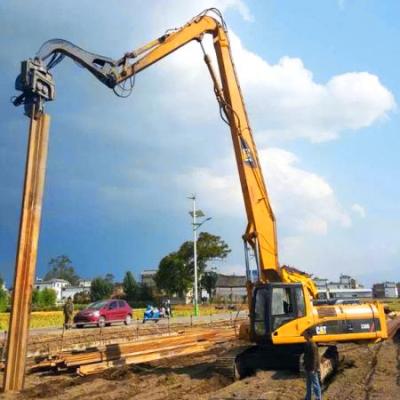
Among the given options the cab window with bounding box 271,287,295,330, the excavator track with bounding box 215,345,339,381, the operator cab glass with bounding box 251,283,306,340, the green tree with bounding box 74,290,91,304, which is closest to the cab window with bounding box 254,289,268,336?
the operator cab glass with bounding box 251,283,306,340

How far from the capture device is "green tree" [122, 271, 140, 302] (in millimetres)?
74688

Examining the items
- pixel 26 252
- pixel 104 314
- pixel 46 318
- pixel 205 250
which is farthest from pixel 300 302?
pixel 205 250

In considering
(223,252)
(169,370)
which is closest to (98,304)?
(169,370)

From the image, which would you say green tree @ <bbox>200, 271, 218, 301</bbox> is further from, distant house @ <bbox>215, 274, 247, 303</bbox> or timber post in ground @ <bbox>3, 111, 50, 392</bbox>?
timber post in ground @ <bbox>3, 111, 50, 392</bbox>

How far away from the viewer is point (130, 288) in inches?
3036

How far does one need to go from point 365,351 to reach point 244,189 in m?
7.89

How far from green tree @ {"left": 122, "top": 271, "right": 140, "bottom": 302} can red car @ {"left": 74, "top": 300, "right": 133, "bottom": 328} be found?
4333cm

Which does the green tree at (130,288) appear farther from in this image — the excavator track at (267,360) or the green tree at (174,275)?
the excavator track at (267,360)

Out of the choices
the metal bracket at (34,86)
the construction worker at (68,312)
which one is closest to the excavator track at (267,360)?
the metal bracket at (34,86)

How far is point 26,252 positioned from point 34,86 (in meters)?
3.60

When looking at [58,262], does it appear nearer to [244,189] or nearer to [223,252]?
[223,252]

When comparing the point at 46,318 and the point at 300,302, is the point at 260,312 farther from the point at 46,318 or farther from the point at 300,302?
the point at 46,318

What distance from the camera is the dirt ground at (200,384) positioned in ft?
34.6

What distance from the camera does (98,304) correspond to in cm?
2938
